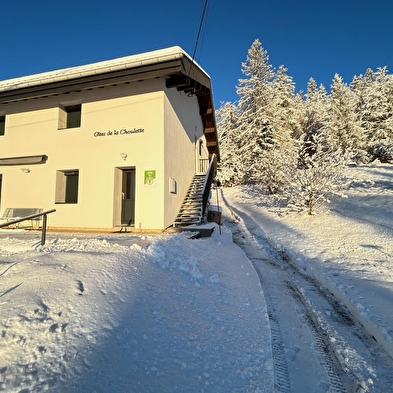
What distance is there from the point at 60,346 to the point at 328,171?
1059cm

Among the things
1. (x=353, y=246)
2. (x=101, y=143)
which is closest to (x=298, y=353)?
(x=353, y=246)

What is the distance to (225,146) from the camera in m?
25.0

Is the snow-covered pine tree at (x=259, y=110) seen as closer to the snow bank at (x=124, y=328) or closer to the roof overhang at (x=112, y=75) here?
the roof overhang at (x=112, y=75)

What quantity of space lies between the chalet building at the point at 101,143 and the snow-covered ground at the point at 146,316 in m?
3.77

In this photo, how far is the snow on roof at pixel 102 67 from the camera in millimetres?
7875

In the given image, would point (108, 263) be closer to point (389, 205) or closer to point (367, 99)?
point (389, 205)

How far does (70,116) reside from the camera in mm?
10125

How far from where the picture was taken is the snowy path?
209 centimetres

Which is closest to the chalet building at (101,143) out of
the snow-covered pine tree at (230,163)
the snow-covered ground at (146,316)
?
the snow-covered ground at (146,316)

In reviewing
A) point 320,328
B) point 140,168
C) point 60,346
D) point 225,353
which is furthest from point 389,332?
point 140,168

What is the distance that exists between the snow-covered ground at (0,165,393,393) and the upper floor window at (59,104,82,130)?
640 cm

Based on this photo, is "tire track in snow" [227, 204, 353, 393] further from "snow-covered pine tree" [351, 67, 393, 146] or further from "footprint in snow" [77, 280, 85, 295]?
"snow-covered pine tree" [351, 67, 393, 146]

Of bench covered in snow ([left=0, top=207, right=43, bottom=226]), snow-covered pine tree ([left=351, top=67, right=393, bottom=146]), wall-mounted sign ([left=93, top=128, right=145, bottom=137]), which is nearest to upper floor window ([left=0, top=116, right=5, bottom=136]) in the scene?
bench covered in snow ([left=0, top=207, right=43, bottom=226])

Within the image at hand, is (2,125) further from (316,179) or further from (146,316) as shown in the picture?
(316,179)
